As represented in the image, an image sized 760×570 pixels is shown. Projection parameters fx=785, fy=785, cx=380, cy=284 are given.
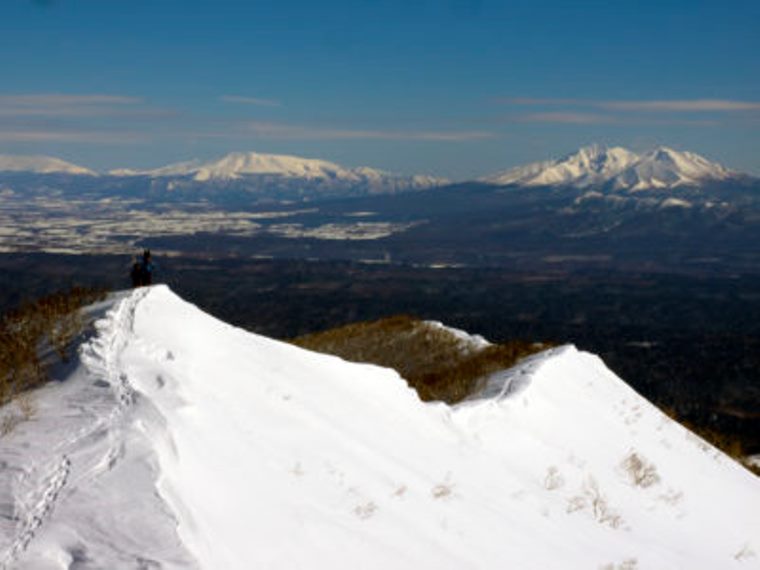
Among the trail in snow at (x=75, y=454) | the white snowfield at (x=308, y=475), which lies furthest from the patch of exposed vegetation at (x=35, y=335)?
the trail in snow at (x=75, y=454)

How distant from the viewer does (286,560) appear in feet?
28.7

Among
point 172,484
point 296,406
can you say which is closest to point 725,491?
point 296,406

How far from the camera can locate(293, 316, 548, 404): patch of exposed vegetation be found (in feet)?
93.2

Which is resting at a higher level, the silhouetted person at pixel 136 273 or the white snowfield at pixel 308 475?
the silhouetted person at pixel 136 273

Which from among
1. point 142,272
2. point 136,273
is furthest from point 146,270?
point 136,273

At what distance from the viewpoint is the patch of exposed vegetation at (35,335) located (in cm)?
1284

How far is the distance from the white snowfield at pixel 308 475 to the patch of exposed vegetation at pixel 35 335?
2.21 feet

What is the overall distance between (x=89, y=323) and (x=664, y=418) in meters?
17.2

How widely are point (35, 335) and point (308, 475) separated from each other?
7.41m

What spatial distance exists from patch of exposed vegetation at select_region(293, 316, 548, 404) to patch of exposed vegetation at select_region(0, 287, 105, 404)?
39.6 feet

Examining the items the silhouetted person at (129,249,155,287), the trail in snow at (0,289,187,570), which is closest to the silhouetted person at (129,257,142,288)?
the silhouetted person at (129,249,155,287)

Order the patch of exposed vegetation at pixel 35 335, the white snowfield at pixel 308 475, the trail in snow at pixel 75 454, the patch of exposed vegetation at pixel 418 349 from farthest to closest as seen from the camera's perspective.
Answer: the patch of exposed vegetation at pixel 418 349 → the patch of exposed vegetation at pixel 35 335 → the white snowfield at pixel 308 475 → the trail in snow at pixel 75 454

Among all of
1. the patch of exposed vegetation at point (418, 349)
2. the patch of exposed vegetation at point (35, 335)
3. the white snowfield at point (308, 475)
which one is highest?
the patch of exposed vegetation at point (35, 335)

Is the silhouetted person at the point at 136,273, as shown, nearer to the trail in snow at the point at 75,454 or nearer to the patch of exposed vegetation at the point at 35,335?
the patch of exposed vegetation at the point at 35,335
